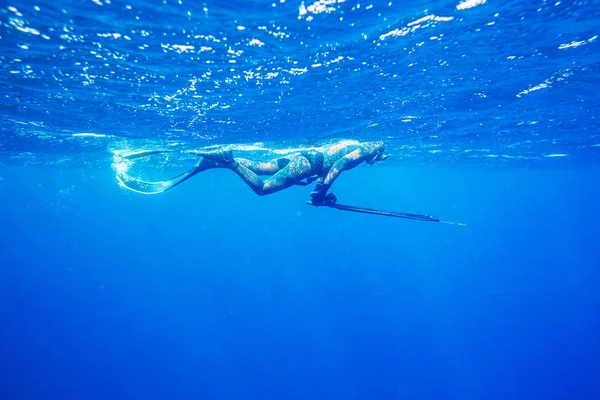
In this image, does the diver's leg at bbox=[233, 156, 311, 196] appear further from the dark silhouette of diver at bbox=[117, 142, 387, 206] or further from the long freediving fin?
the long freediving fin

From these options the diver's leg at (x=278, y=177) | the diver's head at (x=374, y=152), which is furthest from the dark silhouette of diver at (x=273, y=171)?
the diver's head at (x=374, y=152)

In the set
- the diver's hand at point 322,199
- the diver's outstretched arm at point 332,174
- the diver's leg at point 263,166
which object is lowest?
the diver's hand at point 322,199

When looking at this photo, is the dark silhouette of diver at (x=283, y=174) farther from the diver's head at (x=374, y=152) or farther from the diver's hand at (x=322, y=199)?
the diver's head at (x=374, y=152)

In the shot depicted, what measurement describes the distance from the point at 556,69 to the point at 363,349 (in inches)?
2567

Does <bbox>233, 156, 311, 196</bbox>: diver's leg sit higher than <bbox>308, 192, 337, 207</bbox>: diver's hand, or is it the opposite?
<bbox>233, 156, 311, 196</bbox>: diver's leg

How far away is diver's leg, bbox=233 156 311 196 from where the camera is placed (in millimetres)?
8359

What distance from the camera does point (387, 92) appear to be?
527 inches

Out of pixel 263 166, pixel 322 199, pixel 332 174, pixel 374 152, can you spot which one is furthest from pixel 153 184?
pixel 374 152

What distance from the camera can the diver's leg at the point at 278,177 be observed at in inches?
329

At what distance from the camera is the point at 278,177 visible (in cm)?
861

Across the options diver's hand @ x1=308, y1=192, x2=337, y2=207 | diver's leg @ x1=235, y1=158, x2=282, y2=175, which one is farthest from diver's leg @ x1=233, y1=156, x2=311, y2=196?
diver's hand @ x1=308, y1=192, x2=337, y2=207

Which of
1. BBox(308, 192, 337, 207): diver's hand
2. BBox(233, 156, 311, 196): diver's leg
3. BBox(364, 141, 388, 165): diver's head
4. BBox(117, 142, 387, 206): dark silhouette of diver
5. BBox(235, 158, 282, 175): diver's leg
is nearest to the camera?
BBox(308, 192, 337, 207): diver's hand

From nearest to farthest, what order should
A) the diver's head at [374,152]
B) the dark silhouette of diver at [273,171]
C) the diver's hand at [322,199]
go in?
the diver's hand at [322,199] < the dark silhouette of diver at [273,171] < the diver's head at [374,152]

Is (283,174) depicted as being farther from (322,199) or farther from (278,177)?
(322,199)
